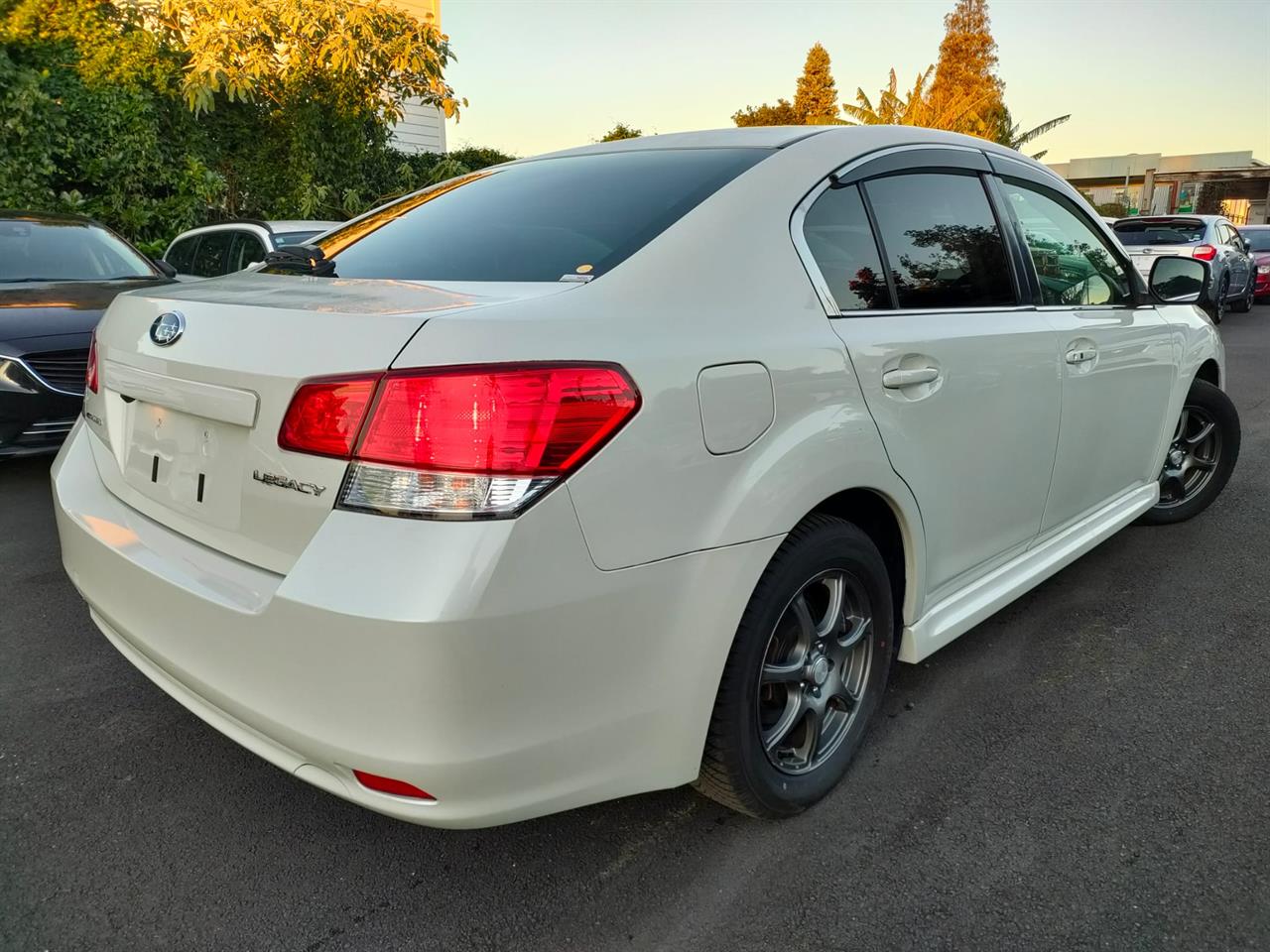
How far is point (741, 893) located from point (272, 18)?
39.0 feet

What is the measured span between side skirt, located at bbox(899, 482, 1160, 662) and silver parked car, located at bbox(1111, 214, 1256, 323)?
1027 centimetres

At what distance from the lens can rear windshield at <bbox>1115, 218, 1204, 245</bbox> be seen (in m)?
13.3

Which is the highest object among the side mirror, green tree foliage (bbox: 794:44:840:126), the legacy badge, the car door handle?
green tree foliage (bbox: 794:44:840:126)

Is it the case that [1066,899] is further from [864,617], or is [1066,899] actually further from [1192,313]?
[1192,313]

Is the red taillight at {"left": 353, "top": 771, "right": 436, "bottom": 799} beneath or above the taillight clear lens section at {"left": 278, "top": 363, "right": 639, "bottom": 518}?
beneath

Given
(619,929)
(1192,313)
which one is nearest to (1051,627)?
(1192,313)

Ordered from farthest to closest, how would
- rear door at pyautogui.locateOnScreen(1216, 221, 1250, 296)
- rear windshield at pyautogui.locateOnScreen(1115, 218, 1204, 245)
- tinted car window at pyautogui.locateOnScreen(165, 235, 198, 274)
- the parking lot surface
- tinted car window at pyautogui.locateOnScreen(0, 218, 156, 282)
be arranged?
rear door at pyautogui.locateOnScreen(1216, 221, 1250, 296) → rear windshield at pyautogui.locateOnScreen(1115, 218, 1204, 245) → tinted car window at pyautogui.locateOnScreen(165, 235, 198, 274) → tinted car window at pyautogui.locateOnScreen(0, 218, 156, 282) → the parking lot surface

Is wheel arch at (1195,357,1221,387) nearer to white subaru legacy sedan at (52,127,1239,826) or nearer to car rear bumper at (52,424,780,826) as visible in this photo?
white subaru legacy sedan at (52,127,1239,826)

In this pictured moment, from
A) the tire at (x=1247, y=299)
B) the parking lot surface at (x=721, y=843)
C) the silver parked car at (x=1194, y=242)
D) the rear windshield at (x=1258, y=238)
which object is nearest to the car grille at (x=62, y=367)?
the parking lot surface at (x=721, y=843)

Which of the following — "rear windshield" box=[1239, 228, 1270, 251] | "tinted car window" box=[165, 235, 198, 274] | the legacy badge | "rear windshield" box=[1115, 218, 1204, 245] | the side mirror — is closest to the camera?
the legacy badge

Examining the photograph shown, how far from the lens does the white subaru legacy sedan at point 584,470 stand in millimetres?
1566

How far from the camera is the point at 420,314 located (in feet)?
5.42

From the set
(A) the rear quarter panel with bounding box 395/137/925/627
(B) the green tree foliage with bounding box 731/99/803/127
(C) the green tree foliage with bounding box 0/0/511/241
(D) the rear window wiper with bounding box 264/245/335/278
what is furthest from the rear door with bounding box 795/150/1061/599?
(B) the green tree foliage with bounding box 731/99/803/127

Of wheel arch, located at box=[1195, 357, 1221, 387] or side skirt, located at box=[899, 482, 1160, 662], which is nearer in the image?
side skirt, located at box=[899, 482, 1160, 662]
